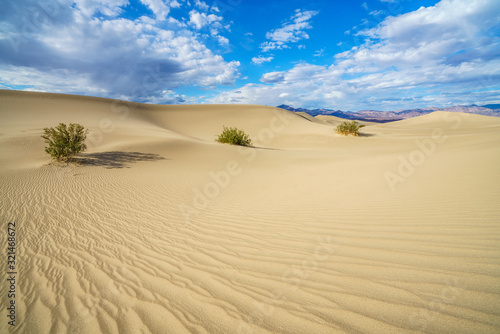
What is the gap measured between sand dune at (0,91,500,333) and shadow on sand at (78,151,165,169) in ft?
7.65

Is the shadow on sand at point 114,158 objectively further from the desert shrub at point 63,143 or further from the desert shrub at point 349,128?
the desert shrub at point 349,128

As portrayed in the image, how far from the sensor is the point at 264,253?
3.15 meters

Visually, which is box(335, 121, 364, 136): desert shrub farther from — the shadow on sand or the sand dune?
the shadow on sand

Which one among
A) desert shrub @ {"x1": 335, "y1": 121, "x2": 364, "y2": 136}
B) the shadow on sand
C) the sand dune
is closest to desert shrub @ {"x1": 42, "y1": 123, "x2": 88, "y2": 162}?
the shadow on sand

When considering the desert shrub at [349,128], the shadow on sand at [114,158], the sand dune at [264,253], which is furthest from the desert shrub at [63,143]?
the desert shrub at [349,128]

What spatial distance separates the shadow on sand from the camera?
10326 mm

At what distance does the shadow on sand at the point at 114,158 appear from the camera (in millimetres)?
10326

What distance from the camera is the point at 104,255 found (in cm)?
355

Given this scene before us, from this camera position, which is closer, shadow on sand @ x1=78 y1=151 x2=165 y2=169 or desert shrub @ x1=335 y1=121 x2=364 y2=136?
shadow on sand @ x1=78 y1=151 x2=165 y2=169

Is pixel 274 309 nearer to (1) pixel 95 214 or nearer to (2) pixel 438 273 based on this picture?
(2) pixel 438 273

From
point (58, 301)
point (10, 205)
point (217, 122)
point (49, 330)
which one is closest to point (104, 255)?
point (58, 301)

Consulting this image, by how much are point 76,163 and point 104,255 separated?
29.2ft

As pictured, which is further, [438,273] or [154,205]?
[154,205]

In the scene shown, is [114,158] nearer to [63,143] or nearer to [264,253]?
[63,143]
